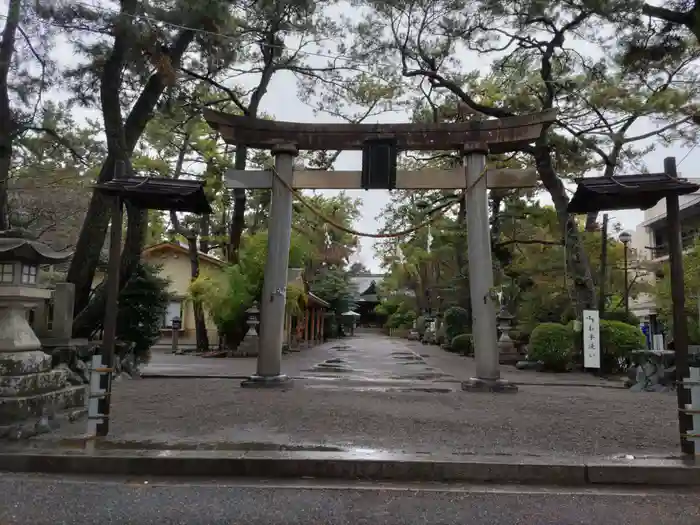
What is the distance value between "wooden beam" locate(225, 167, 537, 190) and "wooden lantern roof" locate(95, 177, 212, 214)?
9.77ft

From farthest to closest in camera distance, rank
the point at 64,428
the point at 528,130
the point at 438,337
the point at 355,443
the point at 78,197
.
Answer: the point at 438,337 → the point at 78,197 → the point at 528,130 → the point at 64,428 → the point at 355,443

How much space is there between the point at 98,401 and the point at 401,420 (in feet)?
12.3

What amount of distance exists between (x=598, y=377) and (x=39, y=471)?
1335 centimetres

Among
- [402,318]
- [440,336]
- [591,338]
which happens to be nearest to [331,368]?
[591,338]

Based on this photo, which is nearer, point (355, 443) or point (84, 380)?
point (355, 443)

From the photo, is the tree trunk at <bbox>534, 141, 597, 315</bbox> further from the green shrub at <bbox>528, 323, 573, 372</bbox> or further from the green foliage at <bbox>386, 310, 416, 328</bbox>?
the green foliage at <bbox>386, 310, 416, 328</bbox>

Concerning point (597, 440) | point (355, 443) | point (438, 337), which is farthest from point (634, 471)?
point (438, 337)

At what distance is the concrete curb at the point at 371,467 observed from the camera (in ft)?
16.0

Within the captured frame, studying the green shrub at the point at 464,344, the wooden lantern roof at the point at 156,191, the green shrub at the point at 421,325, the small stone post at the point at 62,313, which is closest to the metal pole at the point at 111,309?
the wooden lantern roof at the point at 156,191

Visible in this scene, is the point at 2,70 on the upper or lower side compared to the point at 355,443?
upper

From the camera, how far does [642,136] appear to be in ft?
54.1

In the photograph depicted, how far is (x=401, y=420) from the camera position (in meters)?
6.96

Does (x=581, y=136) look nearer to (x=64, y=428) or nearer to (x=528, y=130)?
(x=528, y=130)

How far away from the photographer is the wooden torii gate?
9.95 m
